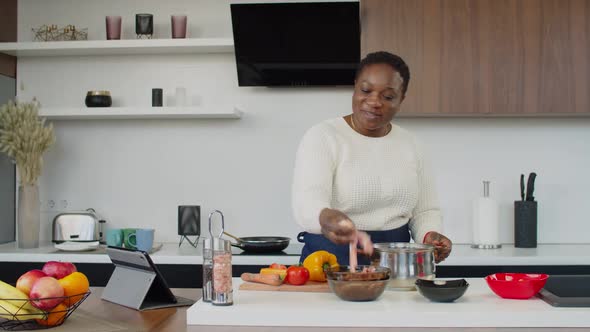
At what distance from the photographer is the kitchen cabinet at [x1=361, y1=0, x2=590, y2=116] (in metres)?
3.57

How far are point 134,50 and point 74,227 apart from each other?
948 mm

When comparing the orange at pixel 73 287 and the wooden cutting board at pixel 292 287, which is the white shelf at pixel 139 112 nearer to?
the wooden cutting board at pixel 292 287

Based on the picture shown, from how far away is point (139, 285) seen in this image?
218cm

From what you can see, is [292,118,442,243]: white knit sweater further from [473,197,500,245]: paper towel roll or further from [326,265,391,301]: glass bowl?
[473,197,500,245]: paper towel roll

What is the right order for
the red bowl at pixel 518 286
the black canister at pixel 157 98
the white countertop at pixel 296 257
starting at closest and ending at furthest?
1. the red bowl at pixel 518 286
2. the white countertop at pixel 296 257
3. the black canister at pixel 157 98

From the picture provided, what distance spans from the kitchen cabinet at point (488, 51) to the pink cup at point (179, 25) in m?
0.91

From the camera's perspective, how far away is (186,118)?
401cm

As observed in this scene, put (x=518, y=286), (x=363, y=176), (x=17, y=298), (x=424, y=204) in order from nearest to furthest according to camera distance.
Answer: (x=17, y=298) < (x=518, y=286) < (x=363, y=176) < (x=424, y=204)

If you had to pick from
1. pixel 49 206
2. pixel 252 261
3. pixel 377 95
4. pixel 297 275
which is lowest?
pixel 252 261

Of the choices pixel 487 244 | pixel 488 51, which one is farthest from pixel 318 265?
pixel 488 51

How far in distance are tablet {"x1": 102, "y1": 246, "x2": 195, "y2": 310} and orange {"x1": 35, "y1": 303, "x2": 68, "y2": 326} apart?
0.92ft

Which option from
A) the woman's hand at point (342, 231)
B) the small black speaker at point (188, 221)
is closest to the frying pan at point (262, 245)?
the small black speaker at point (188, 221)

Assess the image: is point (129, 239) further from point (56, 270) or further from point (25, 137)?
point (56, 270)

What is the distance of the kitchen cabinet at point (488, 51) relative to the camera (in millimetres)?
3566
